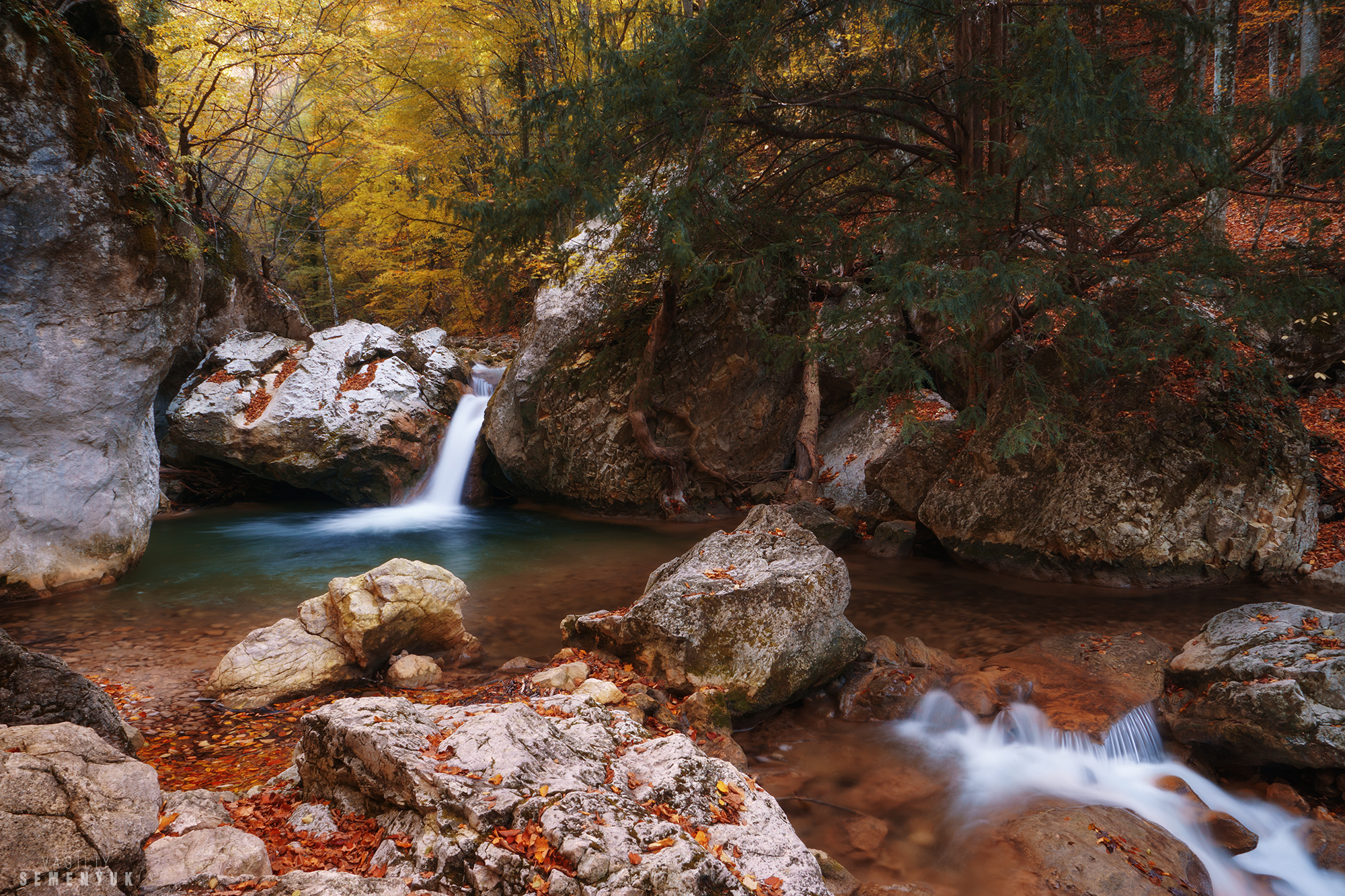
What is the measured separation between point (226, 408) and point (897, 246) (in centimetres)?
1132

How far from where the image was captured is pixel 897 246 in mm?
7145

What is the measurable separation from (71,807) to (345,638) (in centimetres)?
374

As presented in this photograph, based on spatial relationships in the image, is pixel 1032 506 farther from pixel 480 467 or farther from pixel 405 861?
pixel 480 467

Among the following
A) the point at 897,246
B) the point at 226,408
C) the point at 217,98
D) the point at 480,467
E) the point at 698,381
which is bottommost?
the point at 480,467

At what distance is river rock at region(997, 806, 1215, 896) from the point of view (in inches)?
137

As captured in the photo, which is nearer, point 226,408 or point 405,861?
point 405,861

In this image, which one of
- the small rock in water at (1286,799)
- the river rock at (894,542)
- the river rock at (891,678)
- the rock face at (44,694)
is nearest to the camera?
the rock face at (44,694)

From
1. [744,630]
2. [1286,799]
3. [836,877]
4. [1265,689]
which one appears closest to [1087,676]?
[1265,689]

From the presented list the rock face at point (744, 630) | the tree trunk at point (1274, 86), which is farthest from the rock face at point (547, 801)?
the tree trunk at point (1274, 86)

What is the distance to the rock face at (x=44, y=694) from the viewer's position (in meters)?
2.98

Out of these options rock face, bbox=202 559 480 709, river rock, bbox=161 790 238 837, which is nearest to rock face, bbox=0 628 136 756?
river rock, bbox=161 790 238 837

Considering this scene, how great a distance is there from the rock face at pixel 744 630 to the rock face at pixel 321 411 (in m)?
8.22

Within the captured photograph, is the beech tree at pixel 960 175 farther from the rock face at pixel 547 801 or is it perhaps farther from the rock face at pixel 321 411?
the rock face at pixel 321 411

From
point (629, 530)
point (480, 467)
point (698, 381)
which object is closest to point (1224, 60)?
point (698, 381)
